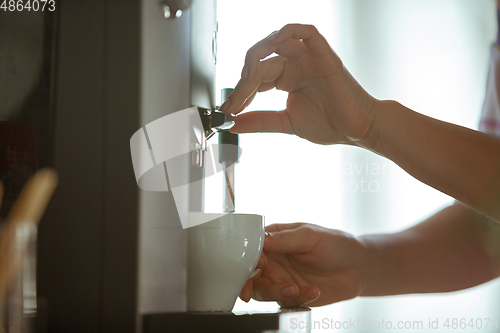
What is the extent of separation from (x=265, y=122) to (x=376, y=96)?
81cm

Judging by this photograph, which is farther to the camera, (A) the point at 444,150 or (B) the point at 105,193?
(A) the point at 444,150

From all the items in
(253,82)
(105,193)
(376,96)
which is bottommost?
(105,193)

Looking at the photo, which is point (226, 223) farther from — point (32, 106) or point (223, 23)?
point (223, 23)

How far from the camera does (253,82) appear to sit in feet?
1.41

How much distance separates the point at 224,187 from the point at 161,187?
0.17 m

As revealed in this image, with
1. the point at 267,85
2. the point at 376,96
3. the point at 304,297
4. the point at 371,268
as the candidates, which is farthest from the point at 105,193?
the point at 376,96

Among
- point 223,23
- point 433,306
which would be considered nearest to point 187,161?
point 223,23

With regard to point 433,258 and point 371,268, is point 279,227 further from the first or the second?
point 433,258

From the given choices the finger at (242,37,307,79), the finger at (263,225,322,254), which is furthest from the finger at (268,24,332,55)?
the finger at (263,225,322,254)

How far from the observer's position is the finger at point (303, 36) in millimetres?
409

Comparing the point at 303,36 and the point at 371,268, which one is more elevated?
the point at 303,36

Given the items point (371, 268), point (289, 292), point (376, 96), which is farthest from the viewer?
point (376, 96)

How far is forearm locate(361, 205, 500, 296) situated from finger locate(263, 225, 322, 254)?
0.39ft

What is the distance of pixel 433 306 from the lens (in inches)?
46.5
